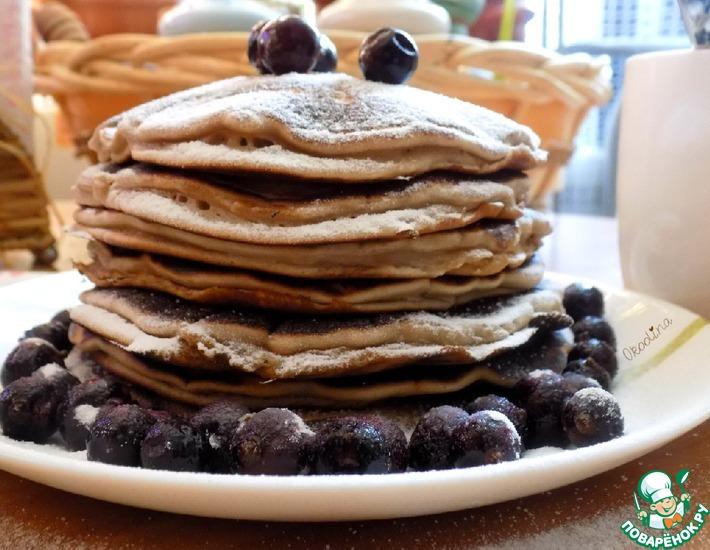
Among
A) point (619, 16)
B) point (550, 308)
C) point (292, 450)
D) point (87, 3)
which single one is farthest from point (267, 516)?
point (619, 16)

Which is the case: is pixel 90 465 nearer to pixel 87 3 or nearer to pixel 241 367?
pixel 241 367

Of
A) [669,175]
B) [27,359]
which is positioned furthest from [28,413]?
[669,175]

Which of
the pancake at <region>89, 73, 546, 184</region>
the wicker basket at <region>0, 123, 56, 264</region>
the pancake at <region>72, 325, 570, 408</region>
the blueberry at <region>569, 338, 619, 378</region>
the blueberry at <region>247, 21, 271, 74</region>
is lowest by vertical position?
the wicker basket at <region>0, 123, 56, 264</region>

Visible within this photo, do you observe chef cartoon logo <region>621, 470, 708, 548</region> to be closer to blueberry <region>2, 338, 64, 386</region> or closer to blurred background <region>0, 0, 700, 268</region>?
blueberry <region>2, 338, 64, 386</region>

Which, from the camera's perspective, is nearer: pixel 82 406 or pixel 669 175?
pixel 82 406

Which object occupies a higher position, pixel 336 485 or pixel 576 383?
pixel 336 485

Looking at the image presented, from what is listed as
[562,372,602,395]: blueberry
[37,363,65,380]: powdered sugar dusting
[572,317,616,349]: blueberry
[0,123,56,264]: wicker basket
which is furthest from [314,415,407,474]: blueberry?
[0,123,56,264]: wicker basket

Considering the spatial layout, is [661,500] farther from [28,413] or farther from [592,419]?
[28,413]
